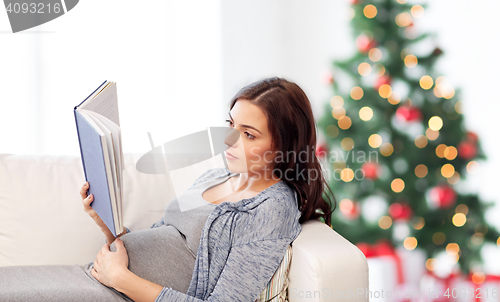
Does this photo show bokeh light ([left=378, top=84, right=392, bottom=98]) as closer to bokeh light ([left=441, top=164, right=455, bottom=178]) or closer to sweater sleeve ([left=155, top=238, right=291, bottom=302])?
bokeh light ([left=441, top=164, right=455, bottom=178])

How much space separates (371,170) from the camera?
186 cm

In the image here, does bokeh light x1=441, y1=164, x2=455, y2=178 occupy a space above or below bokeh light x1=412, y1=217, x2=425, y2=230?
above

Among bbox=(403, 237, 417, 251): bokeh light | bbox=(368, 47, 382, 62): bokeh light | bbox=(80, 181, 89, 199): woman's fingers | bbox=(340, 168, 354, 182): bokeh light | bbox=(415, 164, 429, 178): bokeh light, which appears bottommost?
bbox=(403, 237, 417, 251): bokeh light

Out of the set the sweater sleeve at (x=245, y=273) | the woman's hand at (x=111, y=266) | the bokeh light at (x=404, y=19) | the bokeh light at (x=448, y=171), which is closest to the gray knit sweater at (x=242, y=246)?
the sweater sleeve at (x=245, y=273)

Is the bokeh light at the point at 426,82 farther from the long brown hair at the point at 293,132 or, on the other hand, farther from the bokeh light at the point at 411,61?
the long brown hair at the point at 293,132

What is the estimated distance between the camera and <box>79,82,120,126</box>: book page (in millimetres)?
841

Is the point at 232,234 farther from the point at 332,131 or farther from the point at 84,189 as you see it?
the point at 332,131

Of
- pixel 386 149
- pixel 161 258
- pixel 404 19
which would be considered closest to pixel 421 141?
pixel 386 149

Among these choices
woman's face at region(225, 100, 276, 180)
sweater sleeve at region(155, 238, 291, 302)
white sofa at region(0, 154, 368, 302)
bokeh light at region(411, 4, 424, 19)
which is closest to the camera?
sweater sleeve at region(155, 238, 291, 302)

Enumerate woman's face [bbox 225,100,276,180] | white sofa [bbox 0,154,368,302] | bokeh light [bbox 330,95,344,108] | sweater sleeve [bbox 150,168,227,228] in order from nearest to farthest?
woman's face [bbox 225,100,276,180] < white sofa [bbox 0,154,368,302] < sweater sleeve [bbox 150,168,227,228] < bokeh light [bbox 330,95,344,108]

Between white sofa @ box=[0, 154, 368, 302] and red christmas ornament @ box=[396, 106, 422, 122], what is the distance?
964 mm

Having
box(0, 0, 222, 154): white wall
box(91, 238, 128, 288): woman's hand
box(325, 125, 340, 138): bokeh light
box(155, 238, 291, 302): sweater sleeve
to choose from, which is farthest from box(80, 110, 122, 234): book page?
box(325, 125, 340, 138): bokeh light

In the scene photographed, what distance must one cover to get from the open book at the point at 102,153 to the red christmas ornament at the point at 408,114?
4.63 feet

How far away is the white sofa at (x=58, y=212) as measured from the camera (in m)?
1.16
